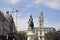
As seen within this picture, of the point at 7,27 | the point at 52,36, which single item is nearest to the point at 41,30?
the point at 7,27

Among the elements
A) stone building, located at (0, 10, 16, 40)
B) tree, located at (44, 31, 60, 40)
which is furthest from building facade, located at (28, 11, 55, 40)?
tree, located at (44, 31, 60, 40)

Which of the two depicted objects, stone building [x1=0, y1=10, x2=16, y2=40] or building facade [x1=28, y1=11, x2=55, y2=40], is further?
building facade [x1=28, y1=11, x2=55, y2=40]

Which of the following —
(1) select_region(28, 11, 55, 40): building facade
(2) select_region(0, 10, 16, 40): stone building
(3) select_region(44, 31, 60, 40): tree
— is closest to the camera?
(3) select_region(44, 31, 60, 40): tree

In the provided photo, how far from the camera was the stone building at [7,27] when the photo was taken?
96762 millimetres

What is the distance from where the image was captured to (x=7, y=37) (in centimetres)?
9219

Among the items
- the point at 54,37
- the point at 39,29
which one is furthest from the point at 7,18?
the point at 39,29

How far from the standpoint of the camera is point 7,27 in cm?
10762

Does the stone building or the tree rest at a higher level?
the stone building

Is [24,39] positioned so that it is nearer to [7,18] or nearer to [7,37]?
[7,18]

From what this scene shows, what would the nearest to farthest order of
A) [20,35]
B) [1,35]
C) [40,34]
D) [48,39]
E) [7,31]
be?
1. [48,39]
2. [1,35]
3. [7,31]
4. [20,35]
5. [40,34]

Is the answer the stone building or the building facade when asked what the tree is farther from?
the building facade

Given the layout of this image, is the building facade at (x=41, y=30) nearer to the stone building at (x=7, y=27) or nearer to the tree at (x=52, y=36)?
the stone building at (x=7, y=27)

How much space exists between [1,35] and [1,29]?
4.97 m

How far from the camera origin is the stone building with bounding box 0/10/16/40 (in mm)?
96762
